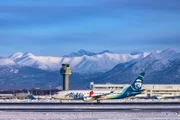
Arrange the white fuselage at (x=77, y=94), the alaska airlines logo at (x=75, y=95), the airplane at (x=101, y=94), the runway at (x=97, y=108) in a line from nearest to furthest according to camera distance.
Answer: the runway at (x=97, y=108) < the airplane at (x=101, y=94) < the white fuselage at (x=77, y=94) < the alaska airlines logo at (x=75, y=95)

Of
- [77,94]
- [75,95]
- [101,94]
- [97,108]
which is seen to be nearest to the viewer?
[97,108]

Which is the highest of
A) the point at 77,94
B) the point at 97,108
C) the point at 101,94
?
the point at 77,94

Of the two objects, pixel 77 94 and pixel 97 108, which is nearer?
pixel 97 108

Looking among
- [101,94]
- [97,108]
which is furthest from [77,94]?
[97,108]

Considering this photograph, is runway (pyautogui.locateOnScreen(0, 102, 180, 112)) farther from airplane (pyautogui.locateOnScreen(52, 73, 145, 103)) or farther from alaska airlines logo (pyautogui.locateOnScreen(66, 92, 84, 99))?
alaska airlines logo (pyautogui.locateOnScreen(66, 92, 84, 99))

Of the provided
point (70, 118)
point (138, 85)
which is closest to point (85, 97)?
point (138, 85)

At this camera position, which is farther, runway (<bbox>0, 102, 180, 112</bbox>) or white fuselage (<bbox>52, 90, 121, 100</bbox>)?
white fuselage (<bbox>52, 90, 121, 100</bbox>)

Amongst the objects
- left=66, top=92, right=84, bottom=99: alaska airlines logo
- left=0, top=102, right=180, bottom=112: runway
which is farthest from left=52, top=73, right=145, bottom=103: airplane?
left=0, top=102, right=180, bottom=112: runway

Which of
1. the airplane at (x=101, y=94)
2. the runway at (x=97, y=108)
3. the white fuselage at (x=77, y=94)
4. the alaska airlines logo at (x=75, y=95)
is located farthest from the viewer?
the alaska airlines logo at (x=75, y=95)

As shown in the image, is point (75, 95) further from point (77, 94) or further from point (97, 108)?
point (97, 108)

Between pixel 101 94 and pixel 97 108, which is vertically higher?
pixel 101 94

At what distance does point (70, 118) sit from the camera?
5991 centimetres

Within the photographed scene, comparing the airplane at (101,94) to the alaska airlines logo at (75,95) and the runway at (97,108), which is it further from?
the runway at (97,108)

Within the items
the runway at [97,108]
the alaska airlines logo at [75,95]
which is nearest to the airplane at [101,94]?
the alaska airlines logo at [75,95]
